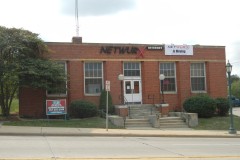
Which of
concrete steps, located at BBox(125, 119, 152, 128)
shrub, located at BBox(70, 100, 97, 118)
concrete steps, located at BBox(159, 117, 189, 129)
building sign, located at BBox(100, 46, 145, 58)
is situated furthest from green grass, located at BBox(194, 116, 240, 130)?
shrub, located at BBox(70, 100, 97, 118)

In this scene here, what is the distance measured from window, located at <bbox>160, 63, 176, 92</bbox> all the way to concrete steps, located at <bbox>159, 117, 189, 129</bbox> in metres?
4.81

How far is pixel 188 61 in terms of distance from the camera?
35.0 metres

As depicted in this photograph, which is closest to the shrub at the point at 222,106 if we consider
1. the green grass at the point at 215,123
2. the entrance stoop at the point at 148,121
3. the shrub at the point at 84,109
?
the green grass at the point at 215,123

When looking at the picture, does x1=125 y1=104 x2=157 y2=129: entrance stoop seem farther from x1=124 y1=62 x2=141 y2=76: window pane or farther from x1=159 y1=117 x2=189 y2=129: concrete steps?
x1=124 y1=62 x2=141 y2=76: window pane

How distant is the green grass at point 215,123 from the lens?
95.6 ft

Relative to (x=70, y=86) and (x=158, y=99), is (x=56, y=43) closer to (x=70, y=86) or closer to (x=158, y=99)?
(x=70, y=86)

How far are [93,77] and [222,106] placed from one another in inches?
413

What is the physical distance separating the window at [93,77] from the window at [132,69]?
6.78 ft

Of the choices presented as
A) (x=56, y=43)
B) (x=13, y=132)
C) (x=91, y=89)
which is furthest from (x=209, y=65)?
(x=13, y=132)

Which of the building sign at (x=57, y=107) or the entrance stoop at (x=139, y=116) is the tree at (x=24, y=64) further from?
the entrance stoop at (x=139, y=116)

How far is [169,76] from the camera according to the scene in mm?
34906

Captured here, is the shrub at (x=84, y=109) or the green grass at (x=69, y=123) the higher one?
the shrub at (x=84, y=109)

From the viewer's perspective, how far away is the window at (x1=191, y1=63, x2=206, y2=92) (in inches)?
1394

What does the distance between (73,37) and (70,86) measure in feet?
13.4
